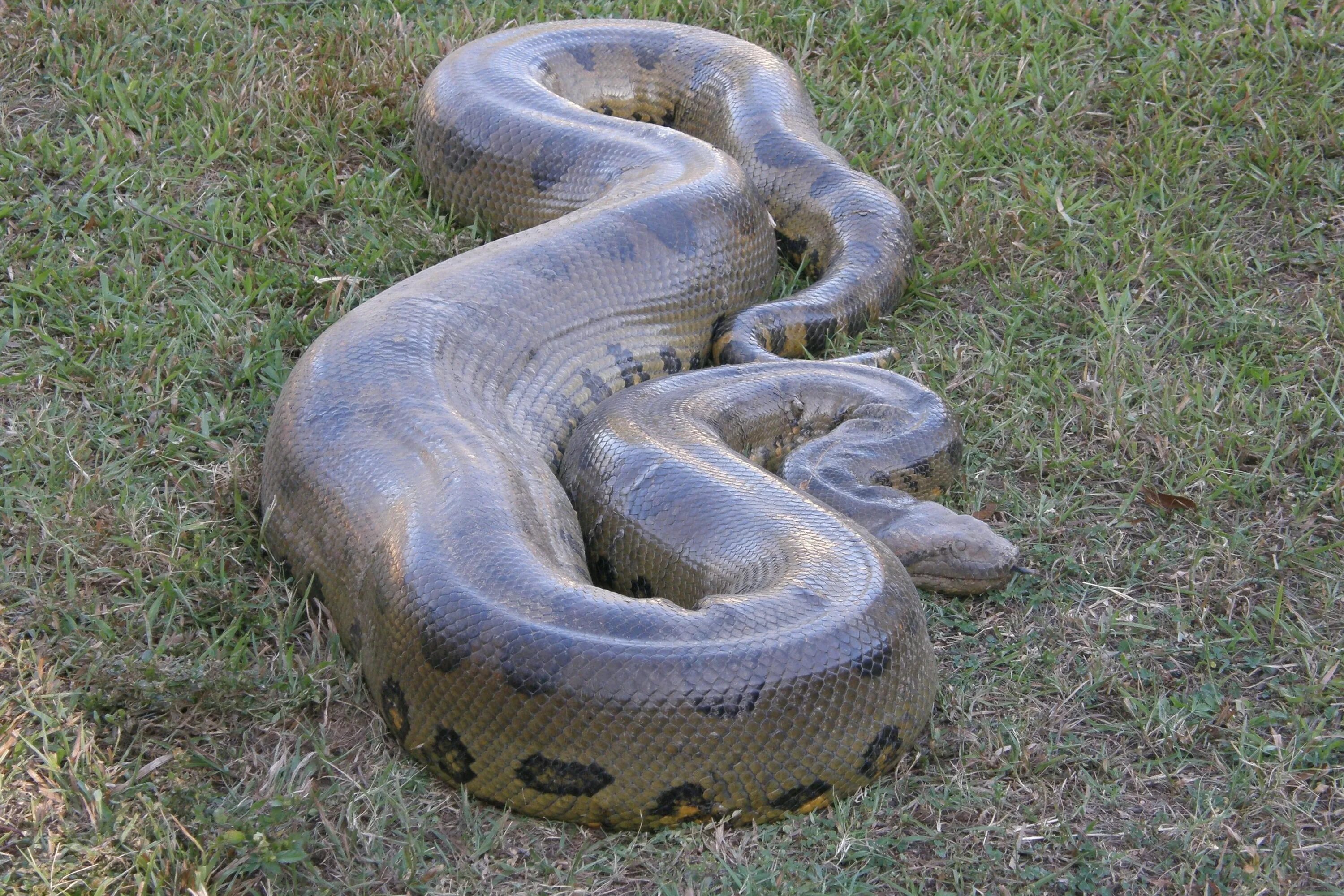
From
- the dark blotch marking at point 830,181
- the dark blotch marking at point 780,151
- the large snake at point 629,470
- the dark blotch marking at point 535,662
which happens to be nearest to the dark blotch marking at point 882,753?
the large snake at point 629,470

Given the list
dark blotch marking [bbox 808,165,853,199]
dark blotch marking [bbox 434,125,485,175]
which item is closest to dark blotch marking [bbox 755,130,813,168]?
A: dark blotch marking [bbox 808,165,853,199]

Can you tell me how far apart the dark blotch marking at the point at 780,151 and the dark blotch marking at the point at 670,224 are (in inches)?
45.7

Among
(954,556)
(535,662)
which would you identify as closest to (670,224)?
(954,556)

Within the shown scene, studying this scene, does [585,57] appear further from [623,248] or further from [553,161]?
[623,248]

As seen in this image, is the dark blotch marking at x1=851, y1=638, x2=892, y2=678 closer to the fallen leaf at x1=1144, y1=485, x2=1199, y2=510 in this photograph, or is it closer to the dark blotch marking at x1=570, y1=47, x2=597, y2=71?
A: the fallen leaf at x1=1144, y1=485, x2=1199, y2=510

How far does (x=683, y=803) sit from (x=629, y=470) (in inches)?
53.8

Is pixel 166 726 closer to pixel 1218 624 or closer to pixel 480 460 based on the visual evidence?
pixel 480 460

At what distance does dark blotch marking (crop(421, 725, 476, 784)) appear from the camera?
3619 mm

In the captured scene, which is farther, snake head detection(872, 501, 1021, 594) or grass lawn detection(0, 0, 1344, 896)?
snake head detection(872, 501, 1021, 594)

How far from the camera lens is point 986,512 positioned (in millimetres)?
4980

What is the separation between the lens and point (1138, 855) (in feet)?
11.8

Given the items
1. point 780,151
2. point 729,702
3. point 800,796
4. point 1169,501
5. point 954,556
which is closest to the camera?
point 729,702

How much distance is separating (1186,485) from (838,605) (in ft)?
6.38

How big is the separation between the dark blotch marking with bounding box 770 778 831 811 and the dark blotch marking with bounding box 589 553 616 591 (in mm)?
1156
